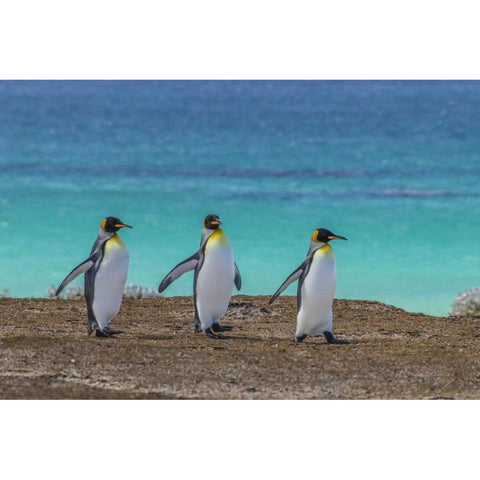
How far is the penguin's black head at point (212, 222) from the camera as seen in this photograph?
8.34m

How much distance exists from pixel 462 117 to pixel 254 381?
53.5ft

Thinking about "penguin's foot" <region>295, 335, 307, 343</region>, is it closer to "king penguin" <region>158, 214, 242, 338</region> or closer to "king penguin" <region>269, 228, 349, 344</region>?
"king penguin" <region>269, 228, 349, 344</region>

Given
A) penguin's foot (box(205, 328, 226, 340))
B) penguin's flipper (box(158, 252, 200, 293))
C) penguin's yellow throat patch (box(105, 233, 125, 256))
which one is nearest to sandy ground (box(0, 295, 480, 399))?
penguin's foot (box(205, 328, 226, 340))

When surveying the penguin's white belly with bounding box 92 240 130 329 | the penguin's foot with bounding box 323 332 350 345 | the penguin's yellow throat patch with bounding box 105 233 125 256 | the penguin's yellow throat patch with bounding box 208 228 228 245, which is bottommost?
the penguin's foot with bounding box 323 332 350 345

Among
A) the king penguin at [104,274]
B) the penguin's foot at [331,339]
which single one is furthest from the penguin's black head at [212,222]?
the penguin's foot at [331,339]

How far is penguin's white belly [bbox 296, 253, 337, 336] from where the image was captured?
8.02 m

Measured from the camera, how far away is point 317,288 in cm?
802

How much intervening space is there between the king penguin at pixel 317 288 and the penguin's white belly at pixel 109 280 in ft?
3.94

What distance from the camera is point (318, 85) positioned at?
25516 millimetres

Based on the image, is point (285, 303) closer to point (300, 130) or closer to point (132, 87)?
point (300, 130)

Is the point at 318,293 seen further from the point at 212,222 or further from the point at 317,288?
the point at 212,222

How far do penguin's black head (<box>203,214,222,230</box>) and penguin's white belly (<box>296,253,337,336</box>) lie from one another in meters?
0.82

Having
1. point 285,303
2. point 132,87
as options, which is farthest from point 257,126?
point 285,303

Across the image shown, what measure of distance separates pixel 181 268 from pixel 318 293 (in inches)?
46.0
